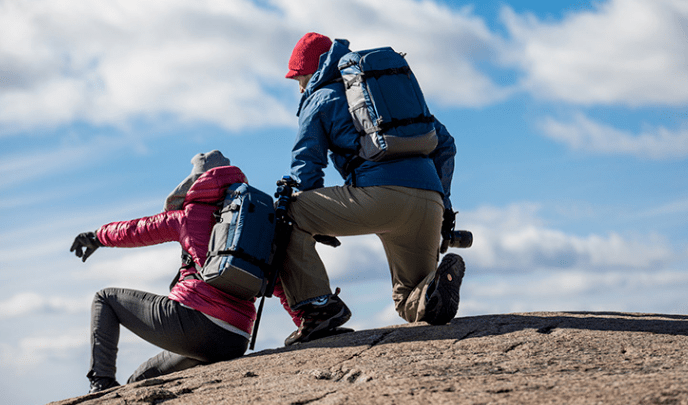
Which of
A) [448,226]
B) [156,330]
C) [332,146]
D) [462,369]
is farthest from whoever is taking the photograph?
[448,226]

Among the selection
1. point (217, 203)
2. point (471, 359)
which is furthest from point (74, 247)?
point (471, 359)

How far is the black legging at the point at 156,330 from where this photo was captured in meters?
5.84

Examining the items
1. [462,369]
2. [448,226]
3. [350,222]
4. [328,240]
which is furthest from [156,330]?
[448,226]

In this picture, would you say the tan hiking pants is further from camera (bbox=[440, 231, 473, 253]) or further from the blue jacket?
camera (bbox=[440, 231, 473, 253])

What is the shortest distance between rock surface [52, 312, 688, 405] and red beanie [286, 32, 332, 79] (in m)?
2.51

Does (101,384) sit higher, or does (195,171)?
(195,171)

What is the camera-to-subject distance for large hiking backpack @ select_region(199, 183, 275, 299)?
A: 587 centimetres

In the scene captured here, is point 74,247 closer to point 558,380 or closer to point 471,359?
point 471,359

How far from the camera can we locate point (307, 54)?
6785mm

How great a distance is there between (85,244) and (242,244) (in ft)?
6.38

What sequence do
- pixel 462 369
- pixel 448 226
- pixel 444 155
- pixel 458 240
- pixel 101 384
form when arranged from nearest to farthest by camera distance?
pixel 462 369, pixel 101 384, pixel 444 155, pixel 448 226, pixel 458 240

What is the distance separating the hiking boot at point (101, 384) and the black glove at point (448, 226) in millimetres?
3416

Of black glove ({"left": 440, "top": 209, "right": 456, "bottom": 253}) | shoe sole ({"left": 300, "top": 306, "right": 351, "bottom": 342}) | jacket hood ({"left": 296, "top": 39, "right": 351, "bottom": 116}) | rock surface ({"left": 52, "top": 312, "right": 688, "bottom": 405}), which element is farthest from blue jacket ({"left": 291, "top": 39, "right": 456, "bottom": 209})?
rock surface ({"left": 52, "top": 312, "right": 688, "bottom": 405})

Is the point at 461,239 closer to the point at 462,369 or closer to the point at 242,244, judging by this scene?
the point at 242,244
